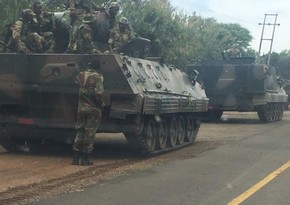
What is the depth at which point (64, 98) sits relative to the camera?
398 inches

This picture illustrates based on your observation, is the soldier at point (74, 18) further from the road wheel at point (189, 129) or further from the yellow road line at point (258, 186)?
the yellow road line at point (258, 186)

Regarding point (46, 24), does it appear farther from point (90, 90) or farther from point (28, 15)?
point (90, 90)

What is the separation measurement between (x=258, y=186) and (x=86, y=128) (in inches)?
118

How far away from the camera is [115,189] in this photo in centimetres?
731

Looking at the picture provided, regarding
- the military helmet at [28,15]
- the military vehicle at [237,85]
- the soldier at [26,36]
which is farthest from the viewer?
the military vehicle at [237,85]

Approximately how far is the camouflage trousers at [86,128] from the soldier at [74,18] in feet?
5.64

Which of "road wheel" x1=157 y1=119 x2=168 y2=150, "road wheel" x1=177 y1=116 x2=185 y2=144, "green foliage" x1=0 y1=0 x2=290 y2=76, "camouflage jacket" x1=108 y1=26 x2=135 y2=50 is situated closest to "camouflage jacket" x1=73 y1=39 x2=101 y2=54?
"camouflage jacket" x1=108 y1=26 x2=135 y2=50

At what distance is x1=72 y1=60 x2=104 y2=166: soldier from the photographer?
9.23 m

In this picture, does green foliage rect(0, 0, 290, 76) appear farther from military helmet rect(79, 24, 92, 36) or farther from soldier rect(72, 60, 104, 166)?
soldier rect(72, 60, 104, 166)

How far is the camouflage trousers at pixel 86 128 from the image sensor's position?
9.23 m

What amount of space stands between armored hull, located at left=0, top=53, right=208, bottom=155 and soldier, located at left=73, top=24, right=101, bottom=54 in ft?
1.63

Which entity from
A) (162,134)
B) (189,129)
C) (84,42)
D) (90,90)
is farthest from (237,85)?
(90,90)

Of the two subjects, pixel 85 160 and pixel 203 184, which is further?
pixel 85 160

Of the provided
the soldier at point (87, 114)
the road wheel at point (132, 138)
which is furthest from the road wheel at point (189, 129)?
the soldier at point (87, 114)
